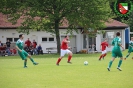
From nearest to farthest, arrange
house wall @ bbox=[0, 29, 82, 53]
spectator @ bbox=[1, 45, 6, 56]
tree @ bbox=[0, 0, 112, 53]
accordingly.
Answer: tree @ bbox=[0, 0, 112, 53] < spectator @ bbox=[1, 45, 6, 56] < house wall @ bbox=[0, 29, 82, 53]

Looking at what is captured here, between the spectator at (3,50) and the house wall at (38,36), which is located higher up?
the house wall at (38,36)

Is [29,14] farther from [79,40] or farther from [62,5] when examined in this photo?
[79,40]

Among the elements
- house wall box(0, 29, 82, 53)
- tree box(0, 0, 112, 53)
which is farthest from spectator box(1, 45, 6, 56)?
house wall box(0, 29, 82, 53)

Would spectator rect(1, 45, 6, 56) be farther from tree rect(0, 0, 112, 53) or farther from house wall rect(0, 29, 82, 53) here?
house wall rect(0, 29, 82, 53)

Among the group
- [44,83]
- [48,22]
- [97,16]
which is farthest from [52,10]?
[44,83]

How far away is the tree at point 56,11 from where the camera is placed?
50.7 m

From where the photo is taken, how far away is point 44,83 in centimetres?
1734

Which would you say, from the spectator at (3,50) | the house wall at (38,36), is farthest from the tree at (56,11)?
the house wall at (38,36)

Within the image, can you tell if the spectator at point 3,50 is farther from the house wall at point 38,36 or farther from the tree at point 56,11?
the house wall at point 38,36

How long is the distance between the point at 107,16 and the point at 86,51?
29.8 ft

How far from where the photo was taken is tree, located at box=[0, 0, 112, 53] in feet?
166

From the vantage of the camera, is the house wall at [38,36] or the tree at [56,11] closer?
the tree at [56,11]

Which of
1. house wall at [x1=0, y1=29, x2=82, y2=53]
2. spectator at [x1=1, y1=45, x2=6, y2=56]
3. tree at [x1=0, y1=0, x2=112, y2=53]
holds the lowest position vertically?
spectator at [x1=1, y1=45, x2=6, y2=56]

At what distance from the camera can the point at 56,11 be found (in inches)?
1994
